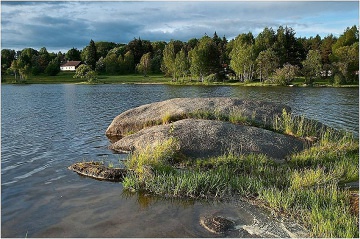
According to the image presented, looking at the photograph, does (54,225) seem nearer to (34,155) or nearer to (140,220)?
(140,220)

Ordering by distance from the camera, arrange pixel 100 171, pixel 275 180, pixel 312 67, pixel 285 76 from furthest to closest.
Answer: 1. pixel 312 67
2. pixel 285 76
3. pixel 100 171
4. pixel 275 180

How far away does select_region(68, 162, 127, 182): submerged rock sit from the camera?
14.5 metres

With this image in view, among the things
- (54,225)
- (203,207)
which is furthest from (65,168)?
(203,207)

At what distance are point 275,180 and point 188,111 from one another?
32.5 ft

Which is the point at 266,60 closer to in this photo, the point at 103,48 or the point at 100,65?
the point at 100,65

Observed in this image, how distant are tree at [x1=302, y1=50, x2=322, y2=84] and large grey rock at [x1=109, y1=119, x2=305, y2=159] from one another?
7457 centimetres

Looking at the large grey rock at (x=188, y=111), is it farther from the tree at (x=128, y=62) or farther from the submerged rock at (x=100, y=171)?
the tree at (x=128, y=62)

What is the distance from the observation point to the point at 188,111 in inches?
883

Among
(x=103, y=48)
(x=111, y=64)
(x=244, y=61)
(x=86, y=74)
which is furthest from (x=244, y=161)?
(x=103, y=48)

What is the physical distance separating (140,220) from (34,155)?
34.2 ft

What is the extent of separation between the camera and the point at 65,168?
53.2 ft

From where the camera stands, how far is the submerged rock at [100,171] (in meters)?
14.5

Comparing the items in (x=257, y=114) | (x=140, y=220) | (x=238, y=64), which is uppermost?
(x=238, y=64)

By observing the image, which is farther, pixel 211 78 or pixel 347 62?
pixel 211 78
